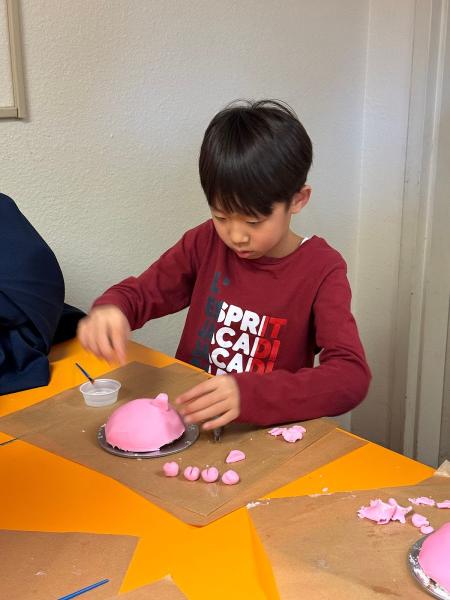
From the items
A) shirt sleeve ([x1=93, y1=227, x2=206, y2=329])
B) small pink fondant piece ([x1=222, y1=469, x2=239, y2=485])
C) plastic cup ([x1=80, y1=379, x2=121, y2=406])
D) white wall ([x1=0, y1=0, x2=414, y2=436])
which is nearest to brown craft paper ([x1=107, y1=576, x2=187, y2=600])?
small pink fondant piece ([x1=222, y1=469, x2=239, y2=485])

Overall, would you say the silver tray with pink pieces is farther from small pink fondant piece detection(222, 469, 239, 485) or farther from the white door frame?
the white door frame

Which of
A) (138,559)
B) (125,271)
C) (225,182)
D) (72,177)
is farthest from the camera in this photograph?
(125,271)

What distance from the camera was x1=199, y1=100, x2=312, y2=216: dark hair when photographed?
3.37 feet

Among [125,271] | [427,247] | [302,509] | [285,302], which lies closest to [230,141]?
[285,302]

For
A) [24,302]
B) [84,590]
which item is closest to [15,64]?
[24,302]

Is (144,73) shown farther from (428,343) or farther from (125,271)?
(428,343)

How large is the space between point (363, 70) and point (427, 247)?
582mm

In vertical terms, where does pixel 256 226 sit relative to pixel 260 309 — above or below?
above

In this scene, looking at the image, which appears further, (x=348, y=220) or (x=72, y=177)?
(x=348, y=220)

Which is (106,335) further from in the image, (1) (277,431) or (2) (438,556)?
(2) (438,556)

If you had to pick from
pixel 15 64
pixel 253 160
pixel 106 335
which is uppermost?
pixel 15 64

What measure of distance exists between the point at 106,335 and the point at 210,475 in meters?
0.31

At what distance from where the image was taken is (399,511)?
2.38 ft

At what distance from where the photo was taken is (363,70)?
215cm
